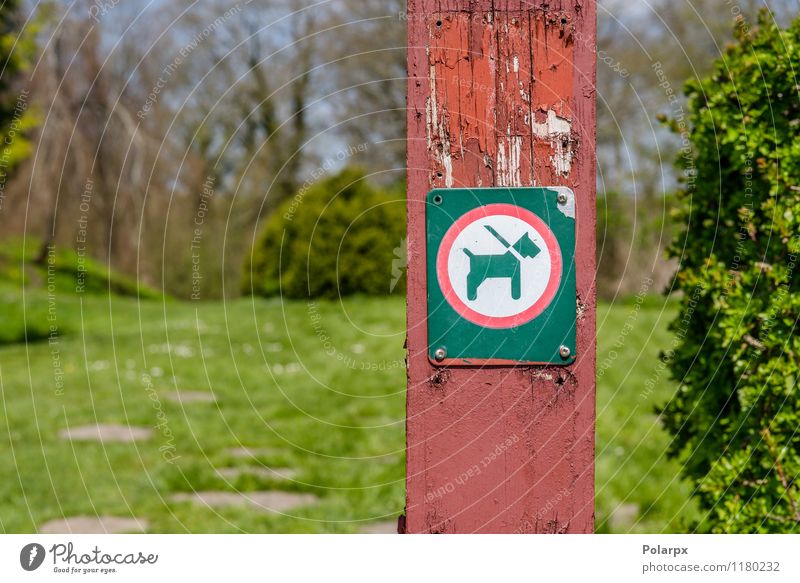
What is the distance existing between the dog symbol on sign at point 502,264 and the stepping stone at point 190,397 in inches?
205

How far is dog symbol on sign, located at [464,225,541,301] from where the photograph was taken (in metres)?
1.38

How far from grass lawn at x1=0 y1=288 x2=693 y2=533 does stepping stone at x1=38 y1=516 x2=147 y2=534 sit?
0.05 m

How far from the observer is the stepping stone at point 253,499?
3.95 meters

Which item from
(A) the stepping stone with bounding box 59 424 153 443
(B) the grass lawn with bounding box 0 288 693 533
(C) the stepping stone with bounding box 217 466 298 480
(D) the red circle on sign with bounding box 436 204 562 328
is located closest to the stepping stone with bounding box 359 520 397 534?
(B) the grass lawn with bounding box 0 288 693 533

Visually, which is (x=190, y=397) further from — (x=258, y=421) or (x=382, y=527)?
(x=382, y=527)

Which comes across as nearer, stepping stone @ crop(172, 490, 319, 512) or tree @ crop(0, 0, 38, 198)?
stepping stone @ crop(172, 490, 319, 512)

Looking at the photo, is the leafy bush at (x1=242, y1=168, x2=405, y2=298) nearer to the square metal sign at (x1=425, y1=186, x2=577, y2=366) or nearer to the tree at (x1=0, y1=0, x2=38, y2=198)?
the tree at (x1=0, y1=0, x2=38, y2=198)

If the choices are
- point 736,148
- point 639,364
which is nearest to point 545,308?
point 736,148

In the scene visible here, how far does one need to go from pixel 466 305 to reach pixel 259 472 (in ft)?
10.9

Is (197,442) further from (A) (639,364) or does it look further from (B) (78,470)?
(A) (639,364)

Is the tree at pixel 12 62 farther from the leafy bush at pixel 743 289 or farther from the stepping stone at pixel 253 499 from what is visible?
the leafy bush at pixel 743 289

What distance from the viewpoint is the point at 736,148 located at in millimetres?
2053

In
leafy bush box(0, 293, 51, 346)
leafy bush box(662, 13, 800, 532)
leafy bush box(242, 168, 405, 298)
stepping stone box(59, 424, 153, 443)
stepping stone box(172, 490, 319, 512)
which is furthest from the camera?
leafy bush box(0, 293, 51, 346)
